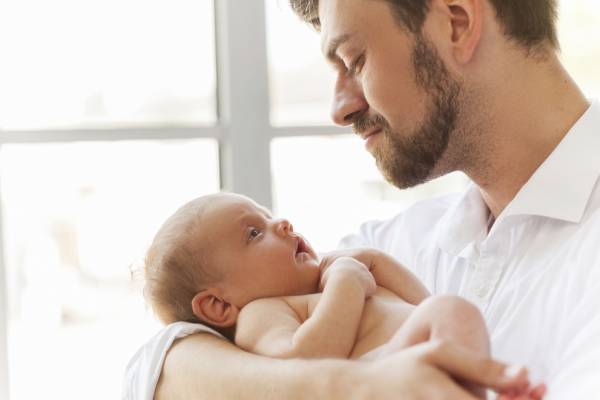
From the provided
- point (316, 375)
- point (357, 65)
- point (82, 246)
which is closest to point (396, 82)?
point (357, 65)

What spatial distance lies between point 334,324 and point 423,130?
1.71 feet

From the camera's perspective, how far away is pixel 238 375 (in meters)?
1.37

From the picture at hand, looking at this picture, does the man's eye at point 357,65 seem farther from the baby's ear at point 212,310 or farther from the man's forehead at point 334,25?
the baby's ear at point 212,310

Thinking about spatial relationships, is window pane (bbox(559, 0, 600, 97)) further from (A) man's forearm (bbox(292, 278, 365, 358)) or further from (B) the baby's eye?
(A) man's forearm (bbox(292, 278, 365, 358))

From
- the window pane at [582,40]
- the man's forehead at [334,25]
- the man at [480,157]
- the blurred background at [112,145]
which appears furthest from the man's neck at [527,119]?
the window pane at [582,40]

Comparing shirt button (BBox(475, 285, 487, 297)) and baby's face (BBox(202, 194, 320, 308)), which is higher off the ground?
baby's face (BBox(202, 194, 320, 308))

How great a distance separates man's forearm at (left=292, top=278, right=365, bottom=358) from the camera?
53.2 inches

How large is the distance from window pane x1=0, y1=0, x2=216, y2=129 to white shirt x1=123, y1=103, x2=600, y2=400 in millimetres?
832

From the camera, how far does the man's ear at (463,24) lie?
1626mm

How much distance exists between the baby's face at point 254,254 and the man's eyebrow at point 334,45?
0.37 metres

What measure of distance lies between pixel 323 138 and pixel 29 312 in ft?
3.26

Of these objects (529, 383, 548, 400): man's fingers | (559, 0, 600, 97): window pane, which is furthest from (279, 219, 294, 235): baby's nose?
(559, 0, 600, 97): window pane

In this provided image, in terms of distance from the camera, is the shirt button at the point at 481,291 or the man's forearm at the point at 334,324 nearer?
the man's forearm at the point at 334,324

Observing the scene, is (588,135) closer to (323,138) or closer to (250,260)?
(250,260)
